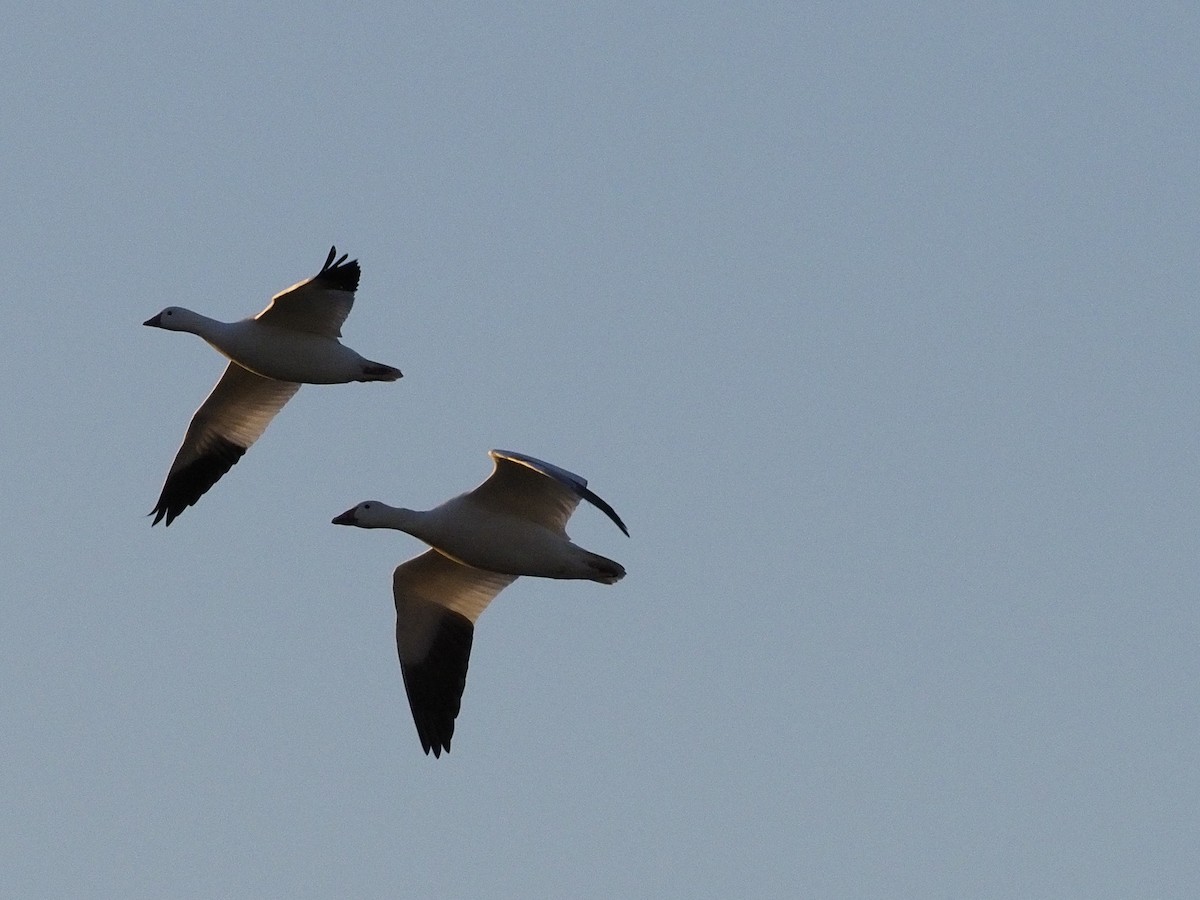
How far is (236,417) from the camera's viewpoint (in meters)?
21.2

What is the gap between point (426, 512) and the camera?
1711cm

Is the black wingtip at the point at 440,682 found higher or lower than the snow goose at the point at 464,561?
lower

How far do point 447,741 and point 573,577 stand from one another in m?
1.85

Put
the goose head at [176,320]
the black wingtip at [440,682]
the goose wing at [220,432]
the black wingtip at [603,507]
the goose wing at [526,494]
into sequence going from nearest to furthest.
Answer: the black wingtip at [603,507]
the goose wing at [526,494]
the black wingtip at [440,682]
the goose head at [176,320]
the goose wing at [220,432]

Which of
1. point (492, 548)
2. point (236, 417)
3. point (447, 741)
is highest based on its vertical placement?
point (236, 417)

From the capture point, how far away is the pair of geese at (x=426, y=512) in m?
16.9

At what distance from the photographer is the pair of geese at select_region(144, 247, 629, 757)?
1686 cm


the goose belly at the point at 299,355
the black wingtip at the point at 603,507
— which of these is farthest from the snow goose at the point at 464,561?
the goose belly at the point at 299,355

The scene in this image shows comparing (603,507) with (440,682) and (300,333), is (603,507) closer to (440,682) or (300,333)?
(440,682)

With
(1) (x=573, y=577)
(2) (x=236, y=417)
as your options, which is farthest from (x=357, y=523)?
(2) (x=236, y=417)

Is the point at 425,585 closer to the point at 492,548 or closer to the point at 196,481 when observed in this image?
the point at 492,548

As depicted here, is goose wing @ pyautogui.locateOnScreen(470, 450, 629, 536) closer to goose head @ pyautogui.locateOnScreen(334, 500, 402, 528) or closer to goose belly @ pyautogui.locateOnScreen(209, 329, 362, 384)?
goose head @ pyautogui.locateOnScreen(334, 500, 402, 528)

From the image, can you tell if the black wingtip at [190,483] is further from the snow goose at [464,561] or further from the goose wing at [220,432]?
the snow goose at [464,561]

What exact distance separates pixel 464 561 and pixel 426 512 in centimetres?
43
